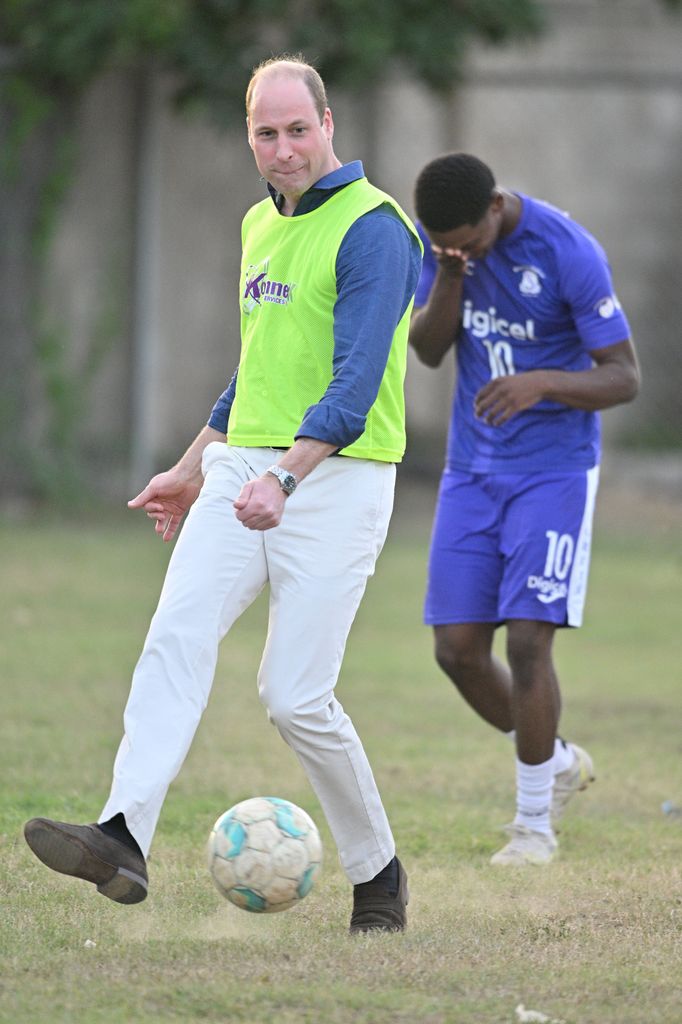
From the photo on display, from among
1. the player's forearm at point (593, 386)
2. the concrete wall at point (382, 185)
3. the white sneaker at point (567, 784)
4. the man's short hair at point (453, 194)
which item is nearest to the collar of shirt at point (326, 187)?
the man's short hair at point (453, 194)

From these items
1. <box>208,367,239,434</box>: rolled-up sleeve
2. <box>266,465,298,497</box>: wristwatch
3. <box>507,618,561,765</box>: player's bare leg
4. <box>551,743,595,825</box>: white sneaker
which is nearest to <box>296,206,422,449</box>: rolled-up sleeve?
<box>266,465,298,497</box>: wristwatch

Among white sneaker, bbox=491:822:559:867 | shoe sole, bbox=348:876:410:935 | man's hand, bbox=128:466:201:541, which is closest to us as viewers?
shoe sole, bbox=348:876:410:935

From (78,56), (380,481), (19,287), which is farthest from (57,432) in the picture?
(380,481)

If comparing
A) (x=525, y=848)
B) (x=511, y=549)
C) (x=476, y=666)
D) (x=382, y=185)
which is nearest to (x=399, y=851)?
(x=525, y=848)

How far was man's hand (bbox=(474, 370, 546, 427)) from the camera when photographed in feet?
19.2

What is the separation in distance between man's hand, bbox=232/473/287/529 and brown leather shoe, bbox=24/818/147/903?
0.88m

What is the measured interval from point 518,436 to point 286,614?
1862mm

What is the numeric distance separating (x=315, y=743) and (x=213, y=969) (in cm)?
A: 67

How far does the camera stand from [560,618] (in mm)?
5914

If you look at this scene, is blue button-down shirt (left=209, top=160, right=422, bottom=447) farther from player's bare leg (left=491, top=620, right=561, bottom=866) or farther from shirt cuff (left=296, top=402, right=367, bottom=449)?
player's bare leg (left=491, top=620, right=561, bottom=866)

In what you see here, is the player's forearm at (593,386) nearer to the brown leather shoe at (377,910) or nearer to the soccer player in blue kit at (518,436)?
Answer: the soccer player in blue kit at (518,436)

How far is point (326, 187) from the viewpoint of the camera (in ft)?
15.0

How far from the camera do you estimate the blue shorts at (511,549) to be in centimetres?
591

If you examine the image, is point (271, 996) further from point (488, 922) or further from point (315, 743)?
point (488, 922)
